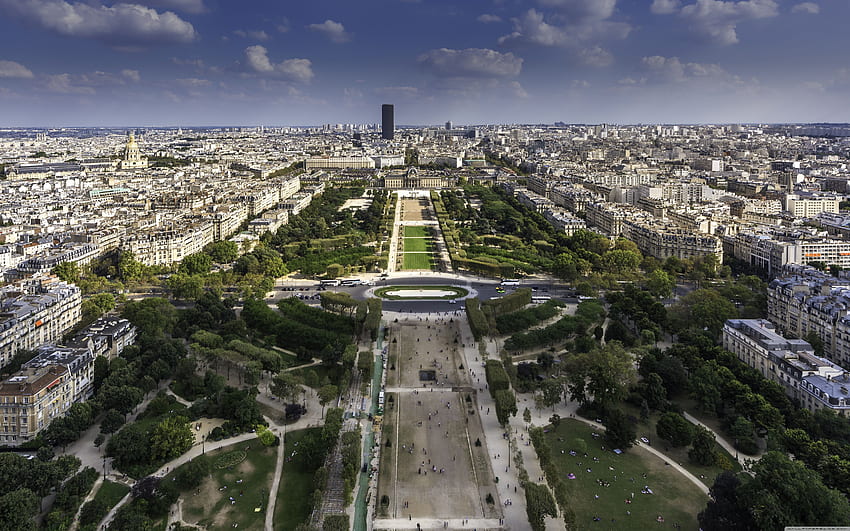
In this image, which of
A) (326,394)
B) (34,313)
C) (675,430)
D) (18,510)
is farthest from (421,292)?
(18,510)

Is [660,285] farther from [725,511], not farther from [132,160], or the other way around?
[132,160]

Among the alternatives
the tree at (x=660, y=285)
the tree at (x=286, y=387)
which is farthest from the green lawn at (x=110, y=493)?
the tree at (x=660, y=285)

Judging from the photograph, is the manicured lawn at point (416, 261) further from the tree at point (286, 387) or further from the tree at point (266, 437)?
the tree at point (266, 437)

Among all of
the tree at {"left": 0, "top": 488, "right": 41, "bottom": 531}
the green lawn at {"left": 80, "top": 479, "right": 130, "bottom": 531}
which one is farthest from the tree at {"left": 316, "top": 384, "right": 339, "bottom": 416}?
the tree at {"left": 0, "top": 488, "right": 41, "bottom": 531}

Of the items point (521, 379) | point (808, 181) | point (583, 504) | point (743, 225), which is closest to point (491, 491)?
point (583, 504)

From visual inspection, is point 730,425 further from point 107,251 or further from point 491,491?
point 107,251
